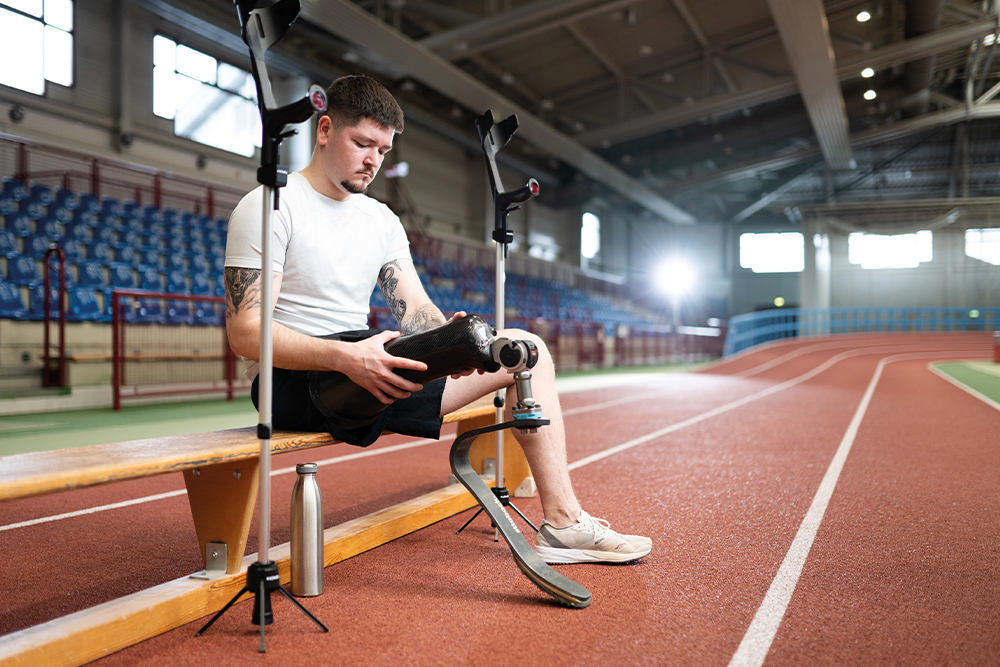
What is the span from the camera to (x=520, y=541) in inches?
81.3

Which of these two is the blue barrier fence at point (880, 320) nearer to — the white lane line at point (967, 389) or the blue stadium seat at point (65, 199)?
the white lane line at point (967, 389)

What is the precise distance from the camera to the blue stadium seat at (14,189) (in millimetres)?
8195

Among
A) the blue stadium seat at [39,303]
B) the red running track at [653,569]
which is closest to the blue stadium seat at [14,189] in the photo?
the blue stadium seat at [39,303]

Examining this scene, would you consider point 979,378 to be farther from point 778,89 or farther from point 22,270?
point 22,270

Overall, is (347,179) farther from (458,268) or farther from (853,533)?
(458,268)

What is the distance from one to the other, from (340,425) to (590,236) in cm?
2490

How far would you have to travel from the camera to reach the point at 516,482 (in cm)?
330

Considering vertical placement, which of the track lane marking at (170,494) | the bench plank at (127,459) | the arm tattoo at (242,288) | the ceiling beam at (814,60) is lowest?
the track lane marking at (170,494)

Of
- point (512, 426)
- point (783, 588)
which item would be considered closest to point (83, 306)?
point (512, 426)

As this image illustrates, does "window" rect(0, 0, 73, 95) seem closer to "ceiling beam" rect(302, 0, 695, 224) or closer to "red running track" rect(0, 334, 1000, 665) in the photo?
"ceiling beam" rect(302, 0, 695, 224)

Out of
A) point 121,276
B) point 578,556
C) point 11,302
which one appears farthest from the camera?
point 121,276

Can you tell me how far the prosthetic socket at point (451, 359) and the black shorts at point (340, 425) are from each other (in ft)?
0.42

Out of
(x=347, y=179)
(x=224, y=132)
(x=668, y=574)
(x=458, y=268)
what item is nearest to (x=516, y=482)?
(x=668, y=574)

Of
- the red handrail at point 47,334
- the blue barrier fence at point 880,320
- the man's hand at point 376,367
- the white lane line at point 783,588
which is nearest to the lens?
the white lane line at point 783,588
